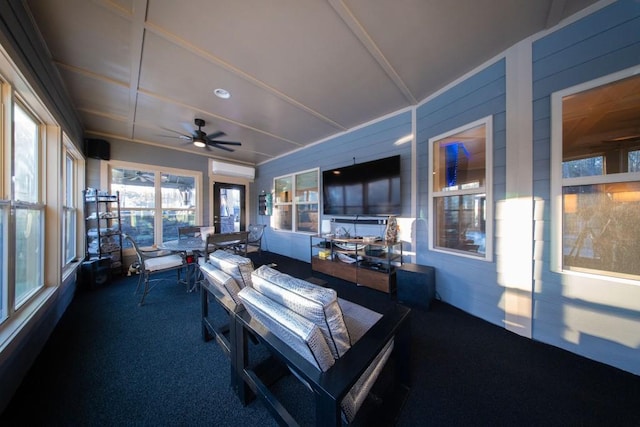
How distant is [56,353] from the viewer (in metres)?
1.70

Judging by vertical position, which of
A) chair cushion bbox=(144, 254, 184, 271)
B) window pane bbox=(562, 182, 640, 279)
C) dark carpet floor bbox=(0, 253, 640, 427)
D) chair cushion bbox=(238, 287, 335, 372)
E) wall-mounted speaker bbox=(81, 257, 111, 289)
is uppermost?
window pane bbox=(562, 182, 640, 279)

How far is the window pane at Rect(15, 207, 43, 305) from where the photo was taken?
64.9 inches

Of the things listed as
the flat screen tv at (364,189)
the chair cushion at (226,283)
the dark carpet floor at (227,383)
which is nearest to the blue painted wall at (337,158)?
the flat screen tv at (364,189)

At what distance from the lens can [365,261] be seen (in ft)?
10.3

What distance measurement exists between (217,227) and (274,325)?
4839 mm

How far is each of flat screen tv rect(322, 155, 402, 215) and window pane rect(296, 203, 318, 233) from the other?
0.57m

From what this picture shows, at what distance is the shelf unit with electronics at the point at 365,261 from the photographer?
274 cm

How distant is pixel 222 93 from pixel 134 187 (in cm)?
322

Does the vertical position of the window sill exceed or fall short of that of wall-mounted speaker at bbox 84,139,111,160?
it falls short

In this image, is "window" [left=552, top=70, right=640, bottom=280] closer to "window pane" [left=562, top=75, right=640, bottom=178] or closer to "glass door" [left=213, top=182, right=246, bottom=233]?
"window pane" [left=562, top=75, right=640, bottom=178]

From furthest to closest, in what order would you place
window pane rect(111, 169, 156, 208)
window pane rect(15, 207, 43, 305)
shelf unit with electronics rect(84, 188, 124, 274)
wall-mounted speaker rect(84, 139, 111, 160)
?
window pane rect(111, 169, 156, 208), wall-mounted speaker rect(84, 139, 111, 160), shelf unit with electronics rect(84, 188, 124, 274), window pane rect(15, 207, 43, 305)

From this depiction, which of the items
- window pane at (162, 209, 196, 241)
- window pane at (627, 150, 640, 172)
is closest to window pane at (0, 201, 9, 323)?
window pane at (162, 209, 196, 241)

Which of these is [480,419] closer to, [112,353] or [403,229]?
[403,229]

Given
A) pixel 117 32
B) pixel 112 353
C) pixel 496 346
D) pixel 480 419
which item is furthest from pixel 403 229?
pixel 117 32
